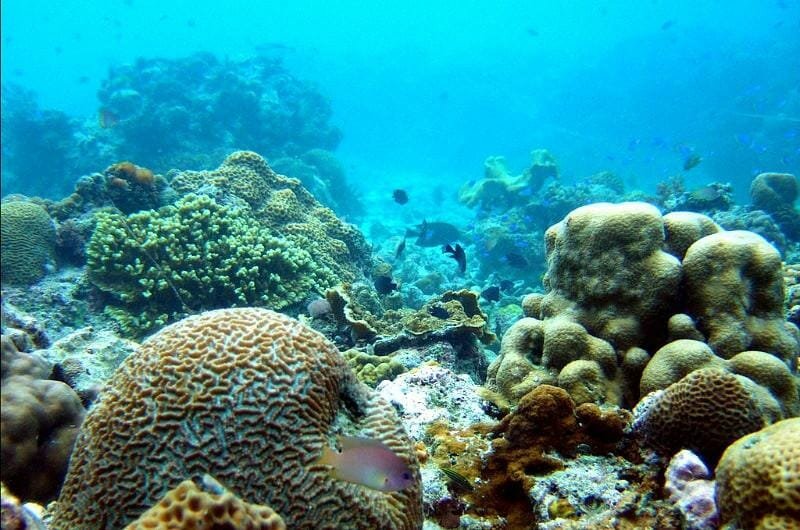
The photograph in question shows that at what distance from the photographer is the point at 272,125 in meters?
24.8

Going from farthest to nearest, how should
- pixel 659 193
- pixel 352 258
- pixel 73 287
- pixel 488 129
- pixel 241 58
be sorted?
pixel 488 129
pixel 241 58
pixel 659 193
pixel 352 258
pixel 73 287

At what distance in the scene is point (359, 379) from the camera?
3.89 meters

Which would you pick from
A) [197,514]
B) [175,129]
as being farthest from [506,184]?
[197,514]

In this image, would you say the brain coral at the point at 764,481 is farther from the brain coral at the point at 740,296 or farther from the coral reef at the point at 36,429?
the coral reef at the point at 36,429

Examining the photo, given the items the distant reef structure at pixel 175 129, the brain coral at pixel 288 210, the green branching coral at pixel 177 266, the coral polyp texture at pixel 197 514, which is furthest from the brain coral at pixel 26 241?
the distant reef structure at pixel 175 129

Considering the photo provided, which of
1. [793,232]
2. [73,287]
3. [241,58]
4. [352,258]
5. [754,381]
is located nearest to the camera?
[754,381]

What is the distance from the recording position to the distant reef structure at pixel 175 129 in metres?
21.5

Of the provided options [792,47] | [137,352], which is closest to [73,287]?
[137,352]

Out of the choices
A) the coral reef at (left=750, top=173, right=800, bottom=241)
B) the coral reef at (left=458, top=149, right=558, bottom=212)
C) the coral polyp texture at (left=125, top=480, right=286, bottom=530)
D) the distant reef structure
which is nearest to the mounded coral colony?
the coral polyp texture at (left=125, top=480, right=286, bottom=530)

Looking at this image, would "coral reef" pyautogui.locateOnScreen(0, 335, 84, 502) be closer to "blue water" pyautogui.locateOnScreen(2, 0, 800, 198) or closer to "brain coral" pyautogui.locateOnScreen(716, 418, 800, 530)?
"brain coral" pyautogui.locateOnScreen(716, 418, 800, 530)

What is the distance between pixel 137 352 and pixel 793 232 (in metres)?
17.1

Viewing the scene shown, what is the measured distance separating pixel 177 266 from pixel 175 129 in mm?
17870

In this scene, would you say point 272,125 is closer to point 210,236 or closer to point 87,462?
point 210,236

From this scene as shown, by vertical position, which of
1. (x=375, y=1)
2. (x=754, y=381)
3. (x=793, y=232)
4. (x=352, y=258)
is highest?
(x=375, y=1)
